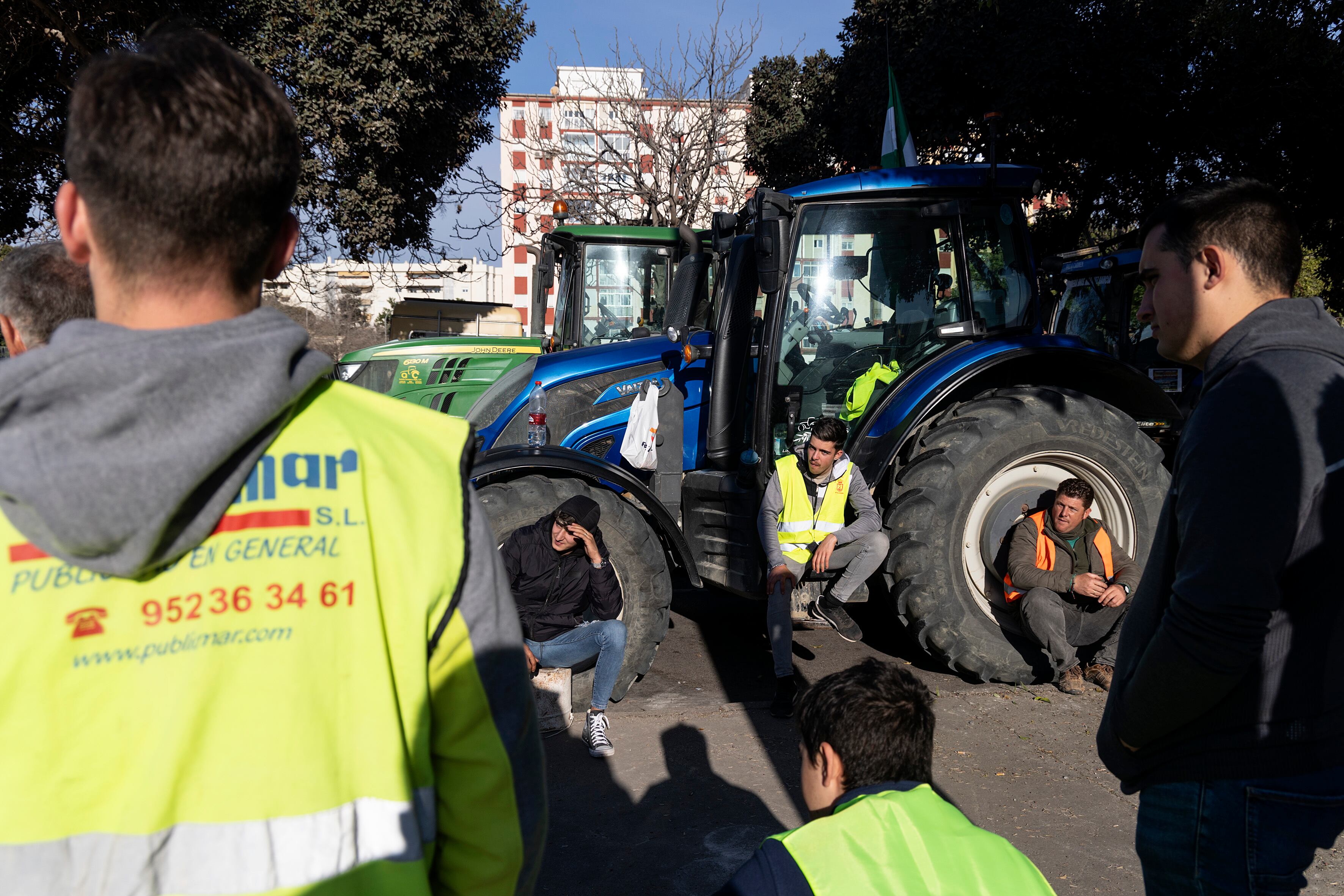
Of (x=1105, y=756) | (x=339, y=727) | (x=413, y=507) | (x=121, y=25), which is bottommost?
(x=1105, y=756)

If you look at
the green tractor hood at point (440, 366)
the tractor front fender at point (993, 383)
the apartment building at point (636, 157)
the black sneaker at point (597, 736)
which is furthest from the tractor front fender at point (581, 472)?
the apartment building at point (636, 157)

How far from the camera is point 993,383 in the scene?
4.96 m

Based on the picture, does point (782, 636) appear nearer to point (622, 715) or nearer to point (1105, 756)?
point (622, 715)

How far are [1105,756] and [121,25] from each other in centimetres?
1046

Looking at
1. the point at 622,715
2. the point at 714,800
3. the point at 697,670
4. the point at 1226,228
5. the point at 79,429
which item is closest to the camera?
the point at 79,429

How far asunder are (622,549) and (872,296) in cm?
190

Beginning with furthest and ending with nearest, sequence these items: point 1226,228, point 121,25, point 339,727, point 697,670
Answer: point 121,25 → point 697,670 → point 1226,228 → point 339,727

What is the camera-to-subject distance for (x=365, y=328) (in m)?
31.9

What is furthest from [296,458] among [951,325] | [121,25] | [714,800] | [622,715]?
[121,25]

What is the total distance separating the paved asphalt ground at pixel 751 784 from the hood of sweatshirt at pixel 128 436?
2534 mm

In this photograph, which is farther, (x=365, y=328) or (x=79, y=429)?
(x=365, y=328)

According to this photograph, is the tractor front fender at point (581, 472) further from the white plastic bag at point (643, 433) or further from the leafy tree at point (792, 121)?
the leafy tree at point (792, 121)

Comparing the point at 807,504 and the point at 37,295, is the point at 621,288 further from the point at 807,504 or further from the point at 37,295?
the point at 37,295

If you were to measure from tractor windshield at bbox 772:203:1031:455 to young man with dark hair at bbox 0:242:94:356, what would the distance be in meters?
3.56
